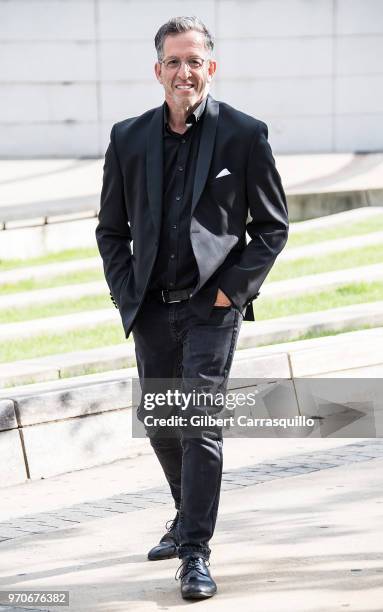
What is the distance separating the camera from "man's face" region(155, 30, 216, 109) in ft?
15.3

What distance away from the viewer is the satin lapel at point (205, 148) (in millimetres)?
4664

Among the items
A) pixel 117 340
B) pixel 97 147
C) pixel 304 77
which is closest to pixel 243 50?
pixel 304 77

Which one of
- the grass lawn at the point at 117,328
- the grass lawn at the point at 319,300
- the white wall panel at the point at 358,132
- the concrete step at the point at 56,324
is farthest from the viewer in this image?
the white wall panel at the point at 358,132

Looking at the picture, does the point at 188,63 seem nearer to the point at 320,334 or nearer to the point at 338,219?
the point at 320,334

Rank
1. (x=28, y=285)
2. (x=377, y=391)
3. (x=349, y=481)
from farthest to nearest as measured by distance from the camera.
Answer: (x=28, y=285)
(x=377, y=391)
(x=349, y=481)

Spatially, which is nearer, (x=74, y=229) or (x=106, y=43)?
(x=74, y=229)

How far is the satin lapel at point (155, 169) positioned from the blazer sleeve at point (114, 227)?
0.17 meters

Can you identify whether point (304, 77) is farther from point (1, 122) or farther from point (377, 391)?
point (377, 391)

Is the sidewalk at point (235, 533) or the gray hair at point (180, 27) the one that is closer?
the sidewalk at point (235, 533)

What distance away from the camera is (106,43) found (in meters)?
22.1

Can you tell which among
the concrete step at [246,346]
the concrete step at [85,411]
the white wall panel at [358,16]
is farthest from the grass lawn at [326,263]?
the white wall panel at [358,16]

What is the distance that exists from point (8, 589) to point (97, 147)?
1805 centimetres

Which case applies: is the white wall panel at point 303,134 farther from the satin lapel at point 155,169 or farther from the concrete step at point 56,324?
the satin lapel at point 155,169

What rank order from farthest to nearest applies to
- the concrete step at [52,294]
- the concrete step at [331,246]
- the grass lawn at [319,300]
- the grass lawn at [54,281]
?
the concrete step at [331,246] → the grass lawn at [54,281] → the concrete step at [52,294] → the grass lawn at [319,300]
